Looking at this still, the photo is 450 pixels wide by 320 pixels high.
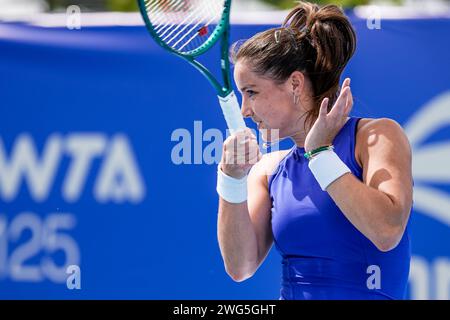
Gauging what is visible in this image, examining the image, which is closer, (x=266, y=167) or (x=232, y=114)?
(x=232, y=114)

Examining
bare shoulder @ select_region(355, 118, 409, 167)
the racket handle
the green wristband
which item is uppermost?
the racket handle

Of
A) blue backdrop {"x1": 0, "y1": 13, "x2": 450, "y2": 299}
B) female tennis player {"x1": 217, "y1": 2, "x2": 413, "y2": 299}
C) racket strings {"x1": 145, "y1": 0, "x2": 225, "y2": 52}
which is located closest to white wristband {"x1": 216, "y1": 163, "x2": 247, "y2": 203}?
female tennis player {"x1": 217, "y1": 2, "x2": 413, "y2": 299}

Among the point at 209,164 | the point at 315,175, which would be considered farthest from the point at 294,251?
the point at 209,164

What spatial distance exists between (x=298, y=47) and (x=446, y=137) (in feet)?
4.04

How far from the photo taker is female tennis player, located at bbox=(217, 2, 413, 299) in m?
2.29

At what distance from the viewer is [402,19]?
11.8 feet

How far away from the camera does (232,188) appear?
98.4 inches

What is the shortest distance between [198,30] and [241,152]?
76 cm

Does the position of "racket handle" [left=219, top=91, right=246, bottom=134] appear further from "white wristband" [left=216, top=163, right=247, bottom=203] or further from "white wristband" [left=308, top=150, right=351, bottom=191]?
"white wristband" [left=308, top=150, right=351, bottom=191]

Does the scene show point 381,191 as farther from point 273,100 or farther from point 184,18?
point 184,18

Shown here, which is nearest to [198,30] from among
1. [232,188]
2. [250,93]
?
[250,93]

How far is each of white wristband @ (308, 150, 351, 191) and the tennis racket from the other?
24cm

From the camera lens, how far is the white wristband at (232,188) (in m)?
2.48

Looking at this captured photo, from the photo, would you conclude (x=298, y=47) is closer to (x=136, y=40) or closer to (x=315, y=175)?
(x=315, y=175)
